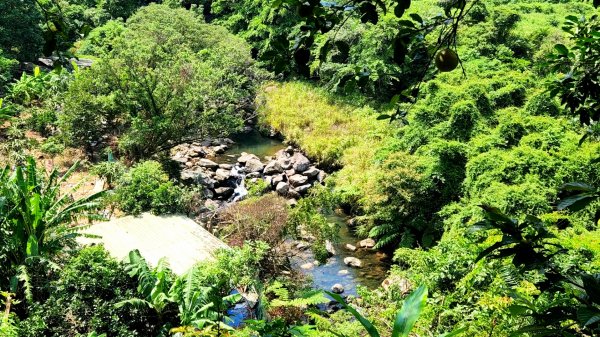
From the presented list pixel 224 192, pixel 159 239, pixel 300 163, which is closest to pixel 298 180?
pixel 300 163

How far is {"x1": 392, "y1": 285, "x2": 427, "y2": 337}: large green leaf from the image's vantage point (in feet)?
6.84

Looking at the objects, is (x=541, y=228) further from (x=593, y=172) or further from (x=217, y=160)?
(x=217, y=160)

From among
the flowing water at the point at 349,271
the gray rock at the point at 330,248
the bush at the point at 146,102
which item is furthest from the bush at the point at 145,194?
the gray rock at the point at 330,248

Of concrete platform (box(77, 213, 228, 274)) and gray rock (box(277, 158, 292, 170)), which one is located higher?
concrete platform (box(77, 213, 228, 274))

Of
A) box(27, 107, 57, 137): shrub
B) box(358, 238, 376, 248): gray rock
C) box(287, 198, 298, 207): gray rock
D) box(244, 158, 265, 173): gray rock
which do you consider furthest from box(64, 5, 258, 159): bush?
box(358, 238, 376, 248): gray rock

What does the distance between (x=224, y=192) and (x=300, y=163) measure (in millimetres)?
2925

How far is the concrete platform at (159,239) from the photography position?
8734mm

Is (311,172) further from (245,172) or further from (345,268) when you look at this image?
(345,268)

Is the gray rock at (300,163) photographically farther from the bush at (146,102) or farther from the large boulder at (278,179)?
the bush at (146,102)

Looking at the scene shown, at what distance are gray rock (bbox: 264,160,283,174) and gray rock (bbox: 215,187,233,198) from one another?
5.44 feet

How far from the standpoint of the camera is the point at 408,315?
2.18 meters

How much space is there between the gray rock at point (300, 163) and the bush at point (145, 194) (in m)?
5.70

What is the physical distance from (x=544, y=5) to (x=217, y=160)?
50.0 feet

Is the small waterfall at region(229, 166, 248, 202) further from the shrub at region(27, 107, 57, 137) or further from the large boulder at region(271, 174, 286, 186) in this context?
the shrub at region(27, 107, 57, 137)
